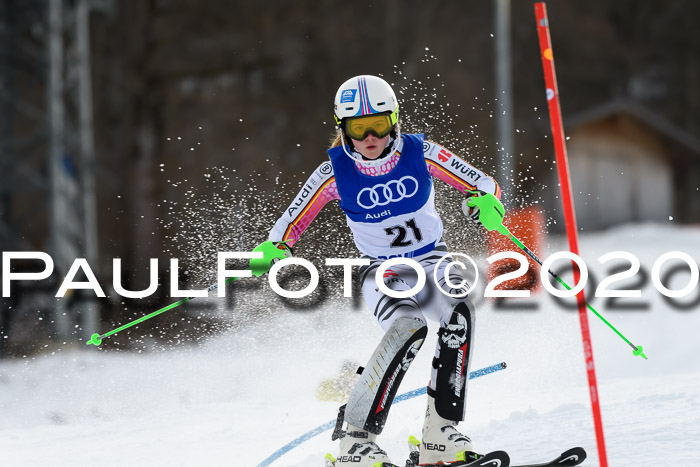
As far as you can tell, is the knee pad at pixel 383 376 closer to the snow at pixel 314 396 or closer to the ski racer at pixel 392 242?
the ski racer at pixel 392 242

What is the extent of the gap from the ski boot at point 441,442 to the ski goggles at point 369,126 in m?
1.22

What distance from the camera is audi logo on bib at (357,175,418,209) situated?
4.19m

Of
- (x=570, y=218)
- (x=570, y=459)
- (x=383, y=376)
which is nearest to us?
(x=570, y=218)

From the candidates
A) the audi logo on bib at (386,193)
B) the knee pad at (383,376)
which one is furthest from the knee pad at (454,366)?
the audi logo on bib at (386,193)

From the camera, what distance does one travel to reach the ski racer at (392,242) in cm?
402

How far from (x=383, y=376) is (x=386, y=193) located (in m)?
0.84

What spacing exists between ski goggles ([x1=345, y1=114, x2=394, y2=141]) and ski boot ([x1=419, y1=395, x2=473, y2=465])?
1.22 m

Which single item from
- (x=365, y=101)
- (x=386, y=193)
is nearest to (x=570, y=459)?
(x=386, y=193)

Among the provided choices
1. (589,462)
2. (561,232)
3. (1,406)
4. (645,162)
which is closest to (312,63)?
(561,232)

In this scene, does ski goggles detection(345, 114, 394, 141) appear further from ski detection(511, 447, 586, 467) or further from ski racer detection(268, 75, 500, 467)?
ski detection(511, 447, 586, 467)

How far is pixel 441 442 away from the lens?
4012mm

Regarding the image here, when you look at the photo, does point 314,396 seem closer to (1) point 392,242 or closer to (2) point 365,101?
(1) point 392,242

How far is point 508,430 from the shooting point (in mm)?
5035

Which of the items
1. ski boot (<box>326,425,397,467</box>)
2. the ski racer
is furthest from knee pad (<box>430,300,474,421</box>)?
ski boot (<box>326,425,397,467</box>)
